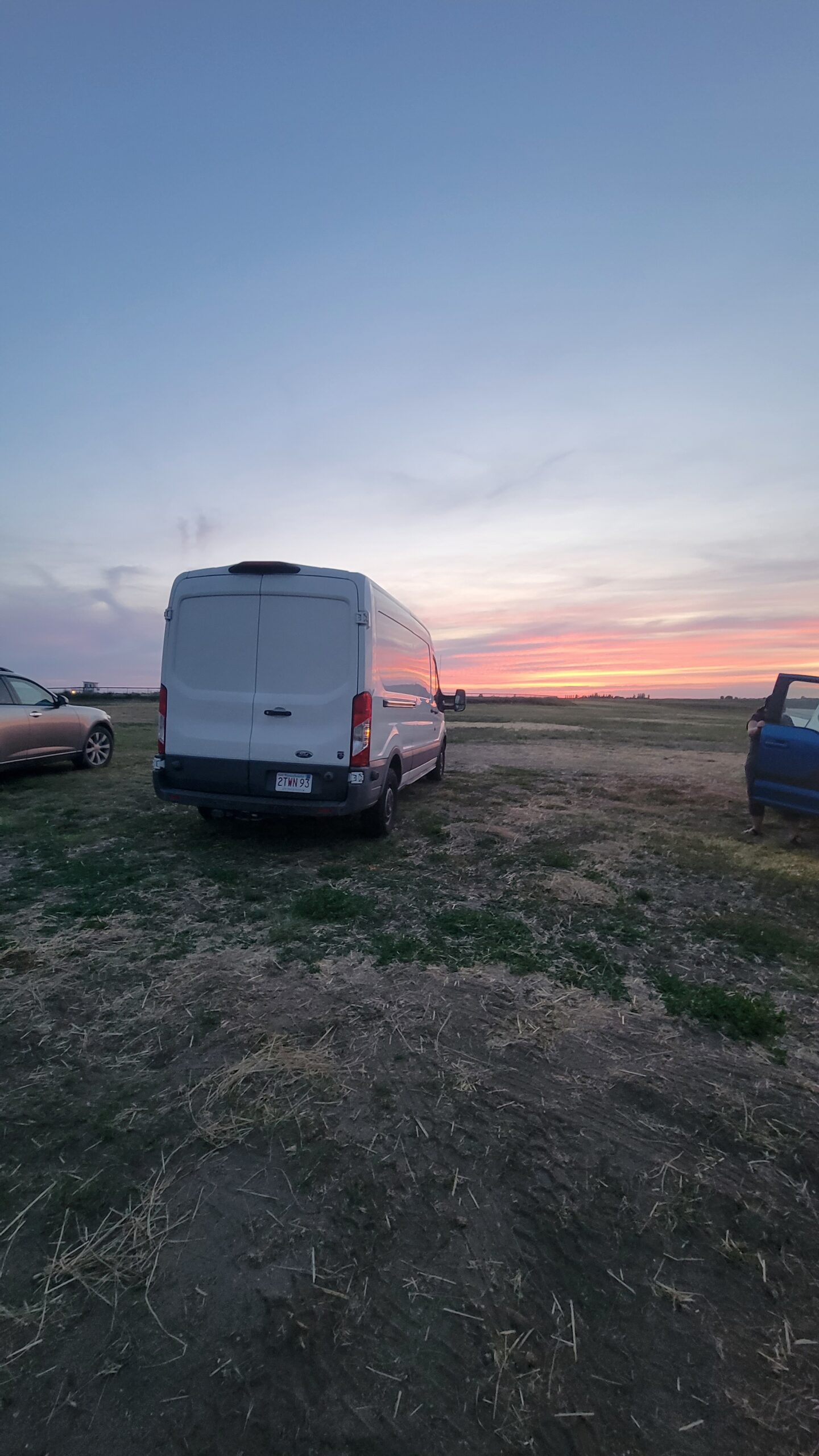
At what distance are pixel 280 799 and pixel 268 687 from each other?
1.11 meters


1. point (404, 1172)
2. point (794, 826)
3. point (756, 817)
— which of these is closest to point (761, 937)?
point (404, 1172)

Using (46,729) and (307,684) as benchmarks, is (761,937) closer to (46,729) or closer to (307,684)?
(307,684)

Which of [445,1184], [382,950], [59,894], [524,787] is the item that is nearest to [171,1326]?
[445,1184]

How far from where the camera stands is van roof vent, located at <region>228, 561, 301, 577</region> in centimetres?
668

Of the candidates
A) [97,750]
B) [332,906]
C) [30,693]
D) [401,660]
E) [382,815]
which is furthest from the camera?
[97,750]

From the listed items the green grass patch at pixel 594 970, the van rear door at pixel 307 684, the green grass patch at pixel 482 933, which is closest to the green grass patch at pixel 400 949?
the green grass patch at pixel 482 933

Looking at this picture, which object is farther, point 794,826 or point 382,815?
point 794,826

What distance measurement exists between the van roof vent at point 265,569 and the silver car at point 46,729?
558 cm

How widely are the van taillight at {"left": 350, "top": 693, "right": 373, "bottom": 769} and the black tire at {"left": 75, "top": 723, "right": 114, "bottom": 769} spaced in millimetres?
7332

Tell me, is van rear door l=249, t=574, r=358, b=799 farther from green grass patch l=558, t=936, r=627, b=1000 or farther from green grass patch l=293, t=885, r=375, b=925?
green grass patch l=558, t=936, r=627, b=1000

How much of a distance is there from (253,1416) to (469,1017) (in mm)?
2174

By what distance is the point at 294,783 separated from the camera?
6.58 metres

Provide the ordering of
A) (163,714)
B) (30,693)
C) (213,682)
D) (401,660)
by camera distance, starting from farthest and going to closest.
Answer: (30,693)
(401,660)
(163,714)
(213,682)

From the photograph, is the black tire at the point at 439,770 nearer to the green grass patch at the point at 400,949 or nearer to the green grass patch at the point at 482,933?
the green grass patch at the point at 482,933
